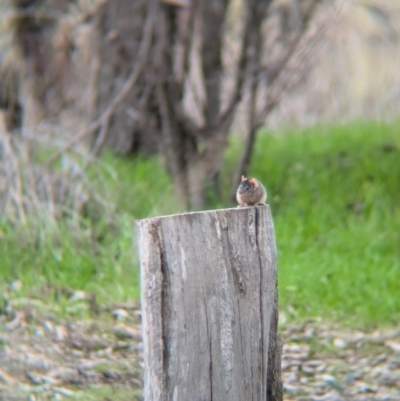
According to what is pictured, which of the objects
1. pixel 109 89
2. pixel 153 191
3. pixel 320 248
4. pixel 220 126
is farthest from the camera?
pixel 109 89

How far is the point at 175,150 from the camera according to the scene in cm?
748

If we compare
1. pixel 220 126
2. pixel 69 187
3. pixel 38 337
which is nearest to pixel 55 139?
pixel 69 187

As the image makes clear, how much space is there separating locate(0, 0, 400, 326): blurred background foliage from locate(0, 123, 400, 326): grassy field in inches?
0.6

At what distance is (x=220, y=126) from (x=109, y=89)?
2.08 m

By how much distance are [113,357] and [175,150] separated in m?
2.80

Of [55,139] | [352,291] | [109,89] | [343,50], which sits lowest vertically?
[352,291]

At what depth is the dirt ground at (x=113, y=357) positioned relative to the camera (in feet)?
15.5

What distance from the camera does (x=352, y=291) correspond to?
6000 millimetres

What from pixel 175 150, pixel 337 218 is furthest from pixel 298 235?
pixel 175 150

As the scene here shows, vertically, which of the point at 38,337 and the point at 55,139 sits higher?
the point at 55,139

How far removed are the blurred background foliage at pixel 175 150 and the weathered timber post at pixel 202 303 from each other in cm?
266

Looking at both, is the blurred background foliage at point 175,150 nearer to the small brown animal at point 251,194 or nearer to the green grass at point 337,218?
the green grass at point 337,218

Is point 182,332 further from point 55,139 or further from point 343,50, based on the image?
point 343,50

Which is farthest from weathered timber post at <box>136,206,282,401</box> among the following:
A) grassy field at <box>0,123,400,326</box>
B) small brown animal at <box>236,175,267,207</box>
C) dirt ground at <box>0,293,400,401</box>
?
grassy field at <box>0,123,400,326</box>
